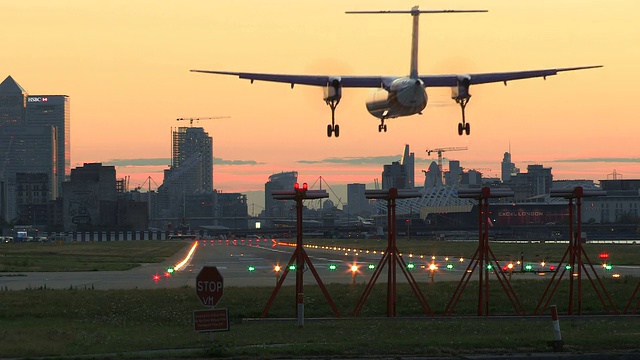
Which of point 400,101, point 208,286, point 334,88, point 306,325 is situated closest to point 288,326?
point 306,325

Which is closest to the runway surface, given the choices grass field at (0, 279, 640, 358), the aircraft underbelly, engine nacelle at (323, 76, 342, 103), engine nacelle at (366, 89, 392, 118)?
grass field at (0, 279, 640, 358)

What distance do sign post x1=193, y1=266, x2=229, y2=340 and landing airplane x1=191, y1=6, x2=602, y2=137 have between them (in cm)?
2971

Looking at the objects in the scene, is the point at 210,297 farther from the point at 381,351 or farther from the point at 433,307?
the point at 433,307

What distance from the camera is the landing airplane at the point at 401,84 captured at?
58.1 metres

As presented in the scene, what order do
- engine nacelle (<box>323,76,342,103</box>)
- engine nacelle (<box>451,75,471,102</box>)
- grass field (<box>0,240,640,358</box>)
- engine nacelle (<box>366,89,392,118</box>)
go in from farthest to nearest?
engine nacelle (<box>323,76,342,103</box>)
engine nacelle (<box>451,75,471,102</box>)
engine nacelle (<box>366,89,392,118</box>)
grass field (<box>0,240,640,358</box>)

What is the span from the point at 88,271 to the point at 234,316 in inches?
1525

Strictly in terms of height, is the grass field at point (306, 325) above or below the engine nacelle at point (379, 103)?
below

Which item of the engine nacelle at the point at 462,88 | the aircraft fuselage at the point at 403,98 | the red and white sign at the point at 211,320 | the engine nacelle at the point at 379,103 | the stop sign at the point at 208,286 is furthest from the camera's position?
the engine nacelle at the point at 462,88

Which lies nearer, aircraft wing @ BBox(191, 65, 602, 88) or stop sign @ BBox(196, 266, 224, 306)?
stop sign @ BBox(196, 266, 224, 306)

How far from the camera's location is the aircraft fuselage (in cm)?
5756

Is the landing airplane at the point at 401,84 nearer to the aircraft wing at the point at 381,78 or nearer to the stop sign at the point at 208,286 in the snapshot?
the aircraft wing at the point at 381,78

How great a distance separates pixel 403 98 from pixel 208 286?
3067cm

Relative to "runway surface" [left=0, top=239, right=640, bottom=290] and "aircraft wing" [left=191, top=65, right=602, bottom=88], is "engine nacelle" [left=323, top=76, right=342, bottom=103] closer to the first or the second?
"aircraft wing" [left=191, top=65, right=602, bottom=88]

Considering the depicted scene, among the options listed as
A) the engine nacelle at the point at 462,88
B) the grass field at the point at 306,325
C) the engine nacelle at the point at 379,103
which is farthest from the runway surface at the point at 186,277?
the engine nacelle at the point at 462,88
